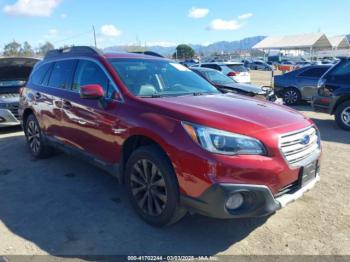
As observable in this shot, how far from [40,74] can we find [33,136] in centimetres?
108

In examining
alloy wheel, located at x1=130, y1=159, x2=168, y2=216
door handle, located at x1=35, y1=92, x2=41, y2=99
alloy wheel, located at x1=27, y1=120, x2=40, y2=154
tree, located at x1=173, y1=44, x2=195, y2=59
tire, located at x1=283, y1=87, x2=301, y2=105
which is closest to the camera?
alloy wheel, located at x1=130, y1=159, x2=168, y2=216

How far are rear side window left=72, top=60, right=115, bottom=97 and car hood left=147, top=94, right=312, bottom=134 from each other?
0.66m

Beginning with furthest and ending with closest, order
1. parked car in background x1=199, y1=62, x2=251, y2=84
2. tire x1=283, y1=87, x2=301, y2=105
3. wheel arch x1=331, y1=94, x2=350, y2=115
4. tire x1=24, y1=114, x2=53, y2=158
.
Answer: parked car in background x1=199, y1=62, x2=251, y2=84, tire x1=283, y1=87, x2=301, y2=105, wheel arch x1=331, y1=94, x2=350, y2=115, tire x1=24, y1=114, x2=53, y2=158

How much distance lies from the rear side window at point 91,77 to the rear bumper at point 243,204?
1720 mm

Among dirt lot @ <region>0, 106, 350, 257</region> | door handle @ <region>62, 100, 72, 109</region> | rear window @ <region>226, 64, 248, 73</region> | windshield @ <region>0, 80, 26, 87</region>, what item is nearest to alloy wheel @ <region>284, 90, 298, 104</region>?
rear window @ <region>226, 64, 248, 73</region>

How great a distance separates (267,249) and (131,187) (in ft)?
4.93

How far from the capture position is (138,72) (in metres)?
4.38

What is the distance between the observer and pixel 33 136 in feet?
20.5

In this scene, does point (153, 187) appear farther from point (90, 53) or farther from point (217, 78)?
point (217, 78)

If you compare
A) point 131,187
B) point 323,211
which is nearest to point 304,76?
point 323,211

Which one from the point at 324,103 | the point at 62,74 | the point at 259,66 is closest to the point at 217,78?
the point at 324,103

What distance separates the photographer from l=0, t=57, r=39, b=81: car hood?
30.9 feet

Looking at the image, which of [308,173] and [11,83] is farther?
[11,83]

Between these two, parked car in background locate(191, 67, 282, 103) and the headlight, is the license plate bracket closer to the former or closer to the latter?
the headlight
